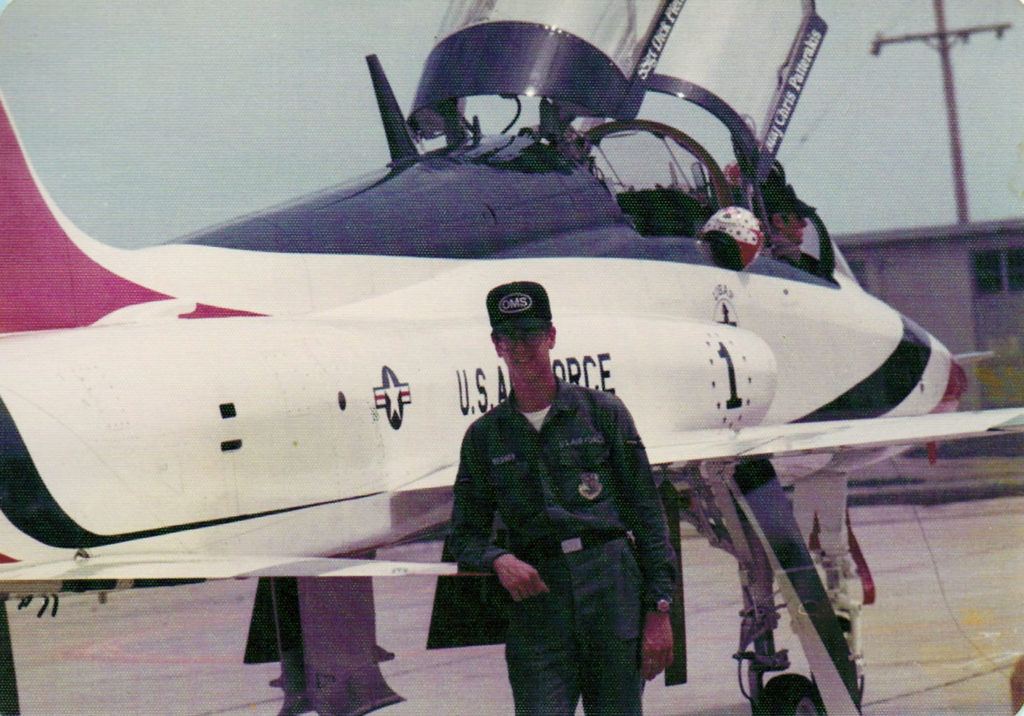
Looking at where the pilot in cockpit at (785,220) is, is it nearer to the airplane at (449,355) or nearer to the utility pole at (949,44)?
the airplane at (449,355)

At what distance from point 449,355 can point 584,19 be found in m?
2.20

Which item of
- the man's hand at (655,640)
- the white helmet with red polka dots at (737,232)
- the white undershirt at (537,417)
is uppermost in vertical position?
the white helmet with red polka dots at (737,232)

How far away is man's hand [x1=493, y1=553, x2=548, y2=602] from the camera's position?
333 centimetres

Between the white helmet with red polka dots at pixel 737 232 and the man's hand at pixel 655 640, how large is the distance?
3.44 metres

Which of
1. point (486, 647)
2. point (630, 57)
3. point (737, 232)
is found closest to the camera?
point (630, 57)

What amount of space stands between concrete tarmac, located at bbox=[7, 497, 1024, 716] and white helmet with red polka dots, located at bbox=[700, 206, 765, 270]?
225 centimetres

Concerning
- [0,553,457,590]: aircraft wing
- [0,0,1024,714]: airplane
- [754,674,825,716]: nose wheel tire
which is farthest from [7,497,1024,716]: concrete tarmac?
[0,553,457,590]: aircraft wing

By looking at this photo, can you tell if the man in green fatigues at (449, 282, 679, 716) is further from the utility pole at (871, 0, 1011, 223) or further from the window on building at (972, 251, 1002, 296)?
the window on building at (972, 251, 1002, 296)

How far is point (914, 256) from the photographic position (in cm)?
1055

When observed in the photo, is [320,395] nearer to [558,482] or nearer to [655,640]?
[558,482]

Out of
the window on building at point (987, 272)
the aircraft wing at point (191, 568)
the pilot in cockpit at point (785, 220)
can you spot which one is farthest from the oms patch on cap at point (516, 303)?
the window on building at point (987, 272)

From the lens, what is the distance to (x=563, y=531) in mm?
3451

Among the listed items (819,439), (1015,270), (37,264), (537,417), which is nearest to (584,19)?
(819,439)

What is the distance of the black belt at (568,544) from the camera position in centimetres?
344
